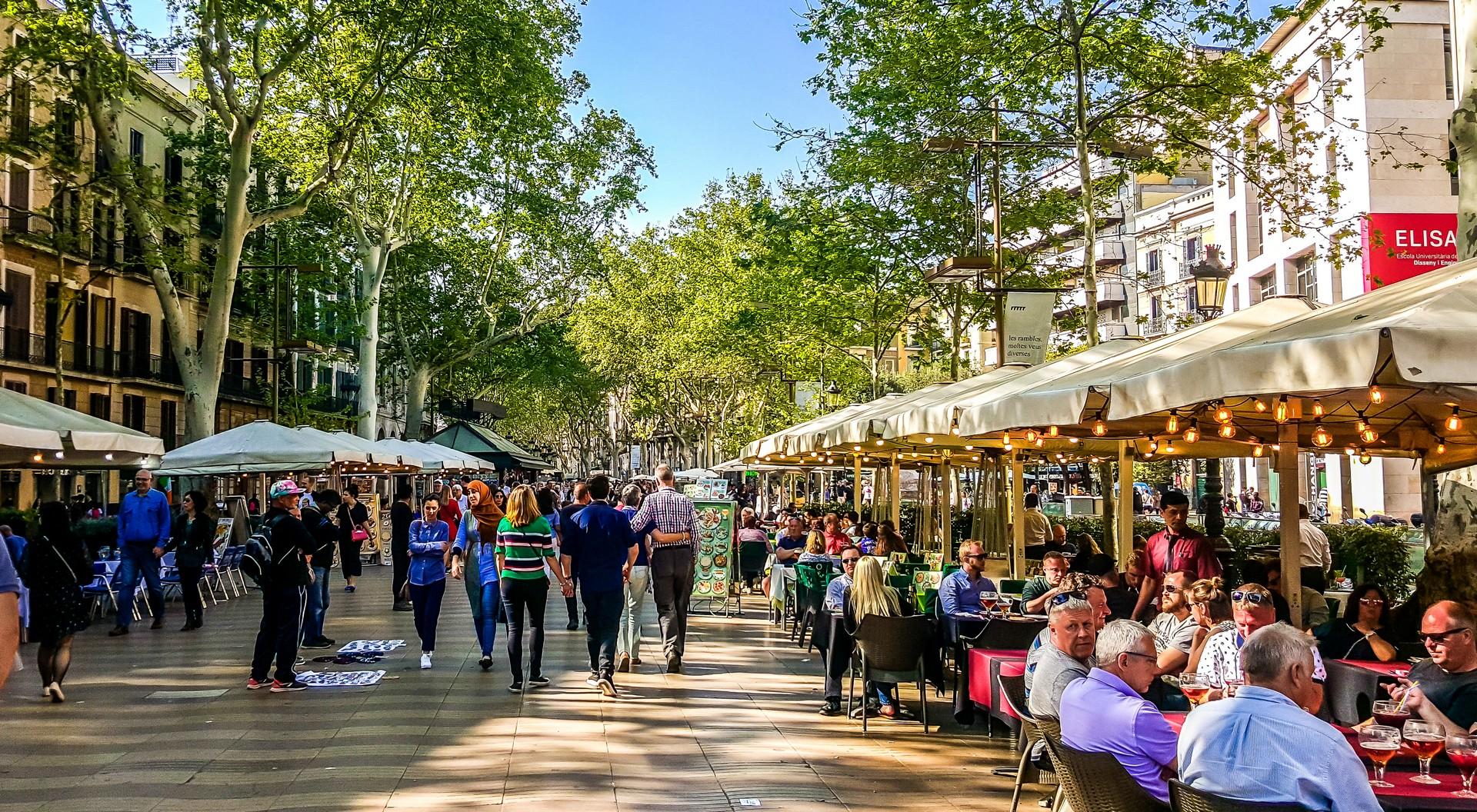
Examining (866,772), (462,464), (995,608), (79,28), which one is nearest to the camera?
(866,772)

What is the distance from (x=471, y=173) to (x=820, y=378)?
1132cm

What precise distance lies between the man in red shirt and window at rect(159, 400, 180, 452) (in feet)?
135

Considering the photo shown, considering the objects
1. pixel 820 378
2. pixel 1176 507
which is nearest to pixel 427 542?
pixel 1176 507

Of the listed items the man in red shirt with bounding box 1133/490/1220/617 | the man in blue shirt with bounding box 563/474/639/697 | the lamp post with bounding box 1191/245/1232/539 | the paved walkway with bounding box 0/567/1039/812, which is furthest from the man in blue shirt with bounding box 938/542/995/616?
the lamp post with bounding box 1191/245/1232/539

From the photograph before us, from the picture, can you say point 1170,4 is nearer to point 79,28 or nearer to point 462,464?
point 79,28

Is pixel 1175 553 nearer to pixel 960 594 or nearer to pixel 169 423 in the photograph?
pixel 960 594

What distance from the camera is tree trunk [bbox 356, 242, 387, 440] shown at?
35.6 m

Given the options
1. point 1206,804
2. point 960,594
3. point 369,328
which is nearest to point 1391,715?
point 1206,804

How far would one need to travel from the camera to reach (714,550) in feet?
57.9

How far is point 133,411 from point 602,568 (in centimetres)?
3763

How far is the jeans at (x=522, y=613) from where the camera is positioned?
10.8 m

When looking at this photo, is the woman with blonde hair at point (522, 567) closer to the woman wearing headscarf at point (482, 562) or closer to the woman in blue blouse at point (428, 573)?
the woman wearing headscarf at point (482, 562)

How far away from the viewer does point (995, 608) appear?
967cm

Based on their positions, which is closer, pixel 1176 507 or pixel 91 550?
pixel 1176 507
